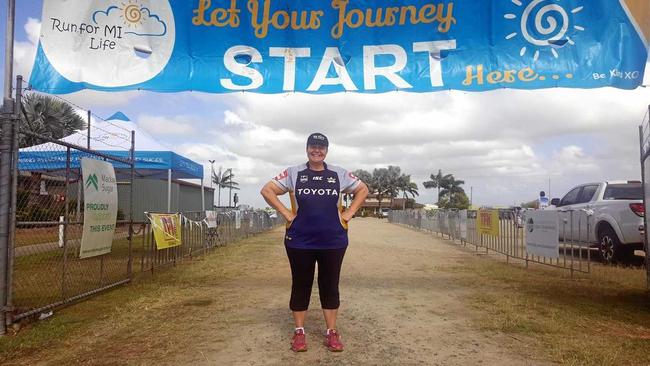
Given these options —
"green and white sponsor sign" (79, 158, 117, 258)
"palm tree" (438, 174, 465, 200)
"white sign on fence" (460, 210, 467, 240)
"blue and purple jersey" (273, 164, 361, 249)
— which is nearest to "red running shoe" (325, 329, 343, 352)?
"blue and purple jersey" (273, 164, 361, 249)

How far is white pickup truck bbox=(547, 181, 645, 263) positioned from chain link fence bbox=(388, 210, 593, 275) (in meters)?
0.09

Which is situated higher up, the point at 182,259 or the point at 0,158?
the point at 0,158

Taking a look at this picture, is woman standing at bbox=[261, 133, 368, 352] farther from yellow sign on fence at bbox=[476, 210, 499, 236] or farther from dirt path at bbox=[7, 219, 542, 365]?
yellow sign on fence at bbox=[476, 210, 499, 236]

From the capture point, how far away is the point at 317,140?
4375 millimetres

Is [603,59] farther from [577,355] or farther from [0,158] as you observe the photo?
[0,158]

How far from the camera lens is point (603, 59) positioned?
623 centimetres

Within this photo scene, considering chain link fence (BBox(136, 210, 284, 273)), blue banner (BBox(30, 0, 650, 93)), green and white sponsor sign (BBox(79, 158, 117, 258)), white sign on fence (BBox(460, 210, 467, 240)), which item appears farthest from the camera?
white sign on fence (BBox(460, 210, 467, 240))

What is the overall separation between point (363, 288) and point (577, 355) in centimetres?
376

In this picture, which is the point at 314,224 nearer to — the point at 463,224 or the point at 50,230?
the point at 50,230

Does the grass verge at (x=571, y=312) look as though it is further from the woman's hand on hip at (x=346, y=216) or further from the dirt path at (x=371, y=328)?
the woman's hand on hip at (x=346, y=216)

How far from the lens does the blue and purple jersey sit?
4.21 m

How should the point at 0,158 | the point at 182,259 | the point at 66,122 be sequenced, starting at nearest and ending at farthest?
the point at 0,158 < the point at 182,259 < the point at 66,122

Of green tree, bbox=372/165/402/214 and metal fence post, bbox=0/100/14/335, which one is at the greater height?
green tree, bbox=372/165/402/214

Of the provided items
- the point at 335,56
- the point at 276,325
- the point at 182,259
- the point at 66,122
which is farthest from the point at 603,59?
the point at 66,122
